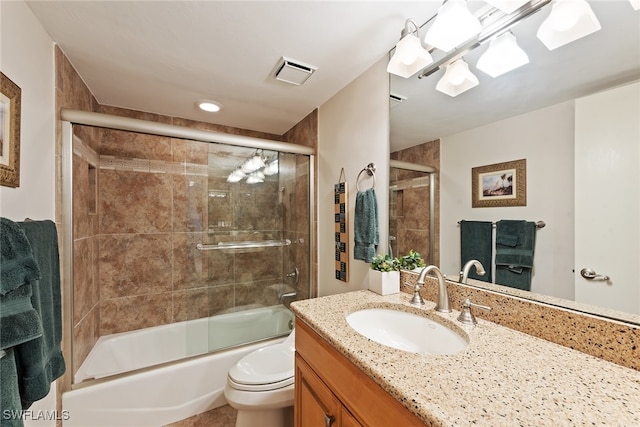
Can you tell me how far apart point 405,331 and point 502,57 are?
1141 millimetres

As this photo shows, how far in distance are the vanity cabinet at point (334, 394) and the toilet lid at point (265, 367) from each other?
0.33 m

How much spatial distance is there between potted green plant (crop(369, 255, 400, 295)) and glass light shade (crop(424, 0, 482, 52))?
1020 mm

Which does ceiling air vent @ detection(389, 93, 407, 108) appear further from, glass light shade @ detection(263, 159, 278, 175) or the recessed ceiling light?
the recessed ceiling light

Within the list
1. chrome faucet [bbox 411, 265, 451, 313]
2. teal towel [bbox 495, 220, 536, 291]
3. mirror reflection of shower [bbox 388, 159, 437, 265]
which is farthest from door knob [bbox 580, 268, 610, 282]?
mirror reflection of shower [bbox 388, 159, 437, 265]

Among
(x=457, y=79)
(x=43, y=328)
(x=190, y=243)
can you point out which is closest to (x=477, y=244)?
(x=457, y=79)

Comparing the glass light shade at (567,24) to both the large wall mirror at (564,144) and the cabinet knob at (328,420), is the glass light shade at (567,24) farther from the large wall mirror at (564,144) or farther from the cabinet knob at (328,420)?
the cabinet knob at (328,420)

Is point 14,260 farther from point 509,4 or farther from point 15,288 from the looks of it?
point 509,4

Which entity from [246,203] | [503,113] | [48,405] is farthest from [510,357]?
[48,405]

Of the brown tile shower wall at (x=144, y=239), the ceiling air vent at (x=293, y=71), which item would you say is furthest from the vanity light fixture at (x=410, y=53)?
the brown tile shower wall at (x=144, y=239)

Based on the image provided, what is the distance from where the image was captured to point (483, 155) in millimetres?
1015

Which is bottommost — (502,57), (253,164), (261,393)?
(261,393)

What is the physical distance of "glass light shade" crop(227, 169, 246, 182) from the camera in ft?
6.73

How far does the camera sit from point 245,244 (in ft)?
7.00

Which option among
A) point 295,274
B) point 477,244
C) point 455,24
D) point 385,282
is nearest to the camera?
point 455,24
